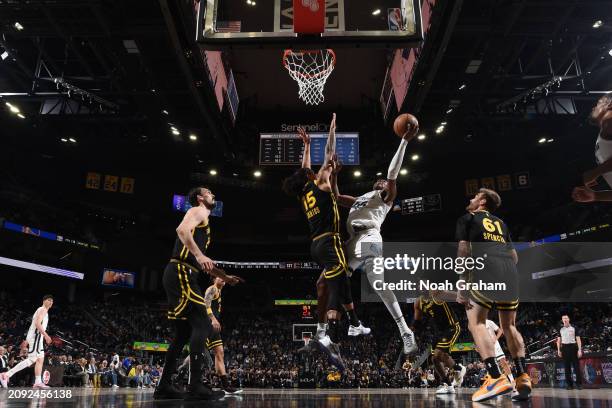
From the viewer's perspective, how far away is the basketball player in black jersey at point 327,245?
4383mm

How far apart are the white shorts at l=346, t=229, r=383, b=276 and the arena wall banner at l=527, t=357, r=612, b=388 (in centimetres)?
830

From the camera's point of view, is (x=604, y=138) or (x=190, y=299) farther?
(x=190, y=299)

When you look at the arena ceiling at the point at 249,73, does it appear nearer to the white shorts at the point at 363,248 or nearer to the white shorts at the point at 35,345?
the white shorts at the point at 363,248

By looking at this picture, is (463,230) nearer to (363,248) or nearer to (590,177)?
(363,248)

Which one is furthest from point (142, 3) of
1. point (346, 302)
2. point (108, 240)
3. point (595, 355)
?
point (108, 240)

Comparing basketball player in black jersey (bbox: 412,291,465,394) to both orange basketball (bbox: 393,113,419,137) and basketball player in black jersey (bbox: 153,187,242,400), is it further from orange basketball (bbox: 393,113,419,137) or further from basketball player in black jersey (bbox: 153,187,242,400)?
basketball player in black jersey (bbox: 153,187,242,400)

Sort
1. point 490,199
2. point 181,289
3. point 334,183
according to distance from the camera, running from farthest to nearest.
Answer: point 334,183, point 490,199, point 181,289

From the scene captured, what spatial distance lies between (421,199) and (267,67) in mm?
11930

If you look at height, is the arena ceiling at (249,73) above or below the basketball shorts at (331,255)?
above

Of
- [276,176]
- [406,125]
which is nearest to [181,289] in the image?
[406,125]

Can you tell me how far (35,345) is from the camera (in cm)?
849

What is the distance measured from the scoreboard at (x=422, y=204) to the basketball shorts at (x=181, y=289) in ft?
61.9

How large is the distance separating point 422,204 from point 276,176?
713 cm
